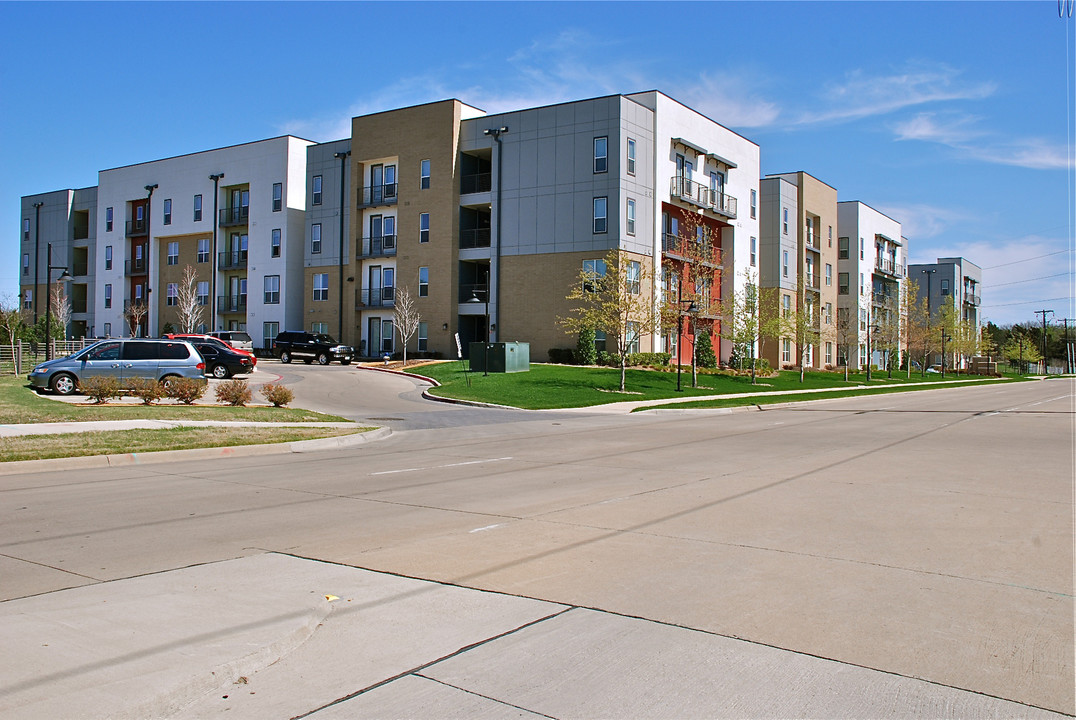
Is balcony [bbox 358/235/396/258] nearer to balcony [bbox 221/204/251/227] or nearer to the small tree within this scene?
balcony [bbox 221/204/251/227]

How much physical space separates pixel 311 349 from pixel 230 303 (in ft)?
55.6

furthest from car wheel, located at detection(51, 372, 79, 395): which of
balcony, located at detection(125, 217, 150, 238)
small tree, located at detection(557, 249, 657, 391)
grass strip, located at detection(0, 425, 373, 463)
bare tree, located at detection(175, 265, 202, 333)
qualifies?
balcony, located at detection(125, 217, 150, 238)

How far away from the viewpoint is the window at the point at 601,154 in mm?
45938

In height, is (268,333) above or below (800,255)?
below

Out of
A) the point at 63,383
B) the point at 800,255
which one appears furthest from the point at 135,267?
the point at 800,255

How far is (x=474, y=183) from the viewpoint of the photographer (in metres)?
50.7

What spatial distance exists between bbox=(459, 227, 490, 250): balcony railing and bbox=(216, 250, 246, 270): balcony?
20068 mm

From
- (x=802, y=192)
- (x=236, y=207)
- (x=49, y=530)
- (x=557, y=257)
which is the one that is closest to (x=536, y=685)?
(x=49, y=530)

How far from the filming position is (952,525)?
28.7 ft

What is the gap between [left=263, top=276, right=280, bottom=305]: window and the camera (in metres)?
58.7

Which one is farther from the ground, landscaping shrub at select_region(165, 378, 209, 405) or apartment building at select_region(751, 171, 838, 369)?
apartment building at select_region(751, 171, 838, 369)

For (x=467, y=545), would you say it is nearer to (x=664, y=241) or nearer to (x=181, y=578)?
(x=181, y=578)

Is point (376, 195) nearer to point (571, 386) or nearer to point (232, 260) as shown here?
point (232, 260)

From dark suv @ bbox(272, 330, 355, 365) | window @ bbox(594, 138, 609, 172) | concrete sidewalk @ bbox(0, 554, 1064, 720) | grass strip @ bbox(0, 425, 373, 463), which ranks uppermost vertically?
window @ bbox(594, 138, 609, 172)
